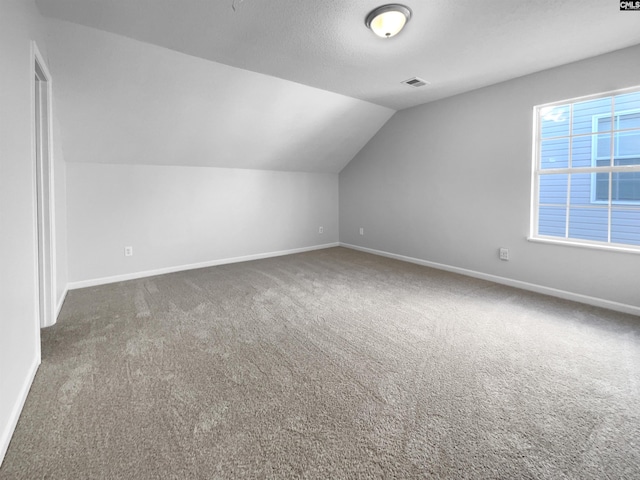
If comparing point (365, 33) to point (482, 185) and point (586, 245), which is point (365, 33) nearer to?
point (482, 185)

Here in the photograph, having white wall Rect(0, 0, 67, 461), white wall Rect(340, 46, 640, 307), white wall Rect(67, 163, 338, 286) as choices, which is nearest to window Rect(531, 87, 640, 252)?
white wall Rect(340, 46, 640, 307)

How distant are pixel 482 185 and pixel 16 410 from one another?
4.54 metres

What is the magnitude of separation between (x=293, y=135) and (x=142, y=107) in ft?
6.58

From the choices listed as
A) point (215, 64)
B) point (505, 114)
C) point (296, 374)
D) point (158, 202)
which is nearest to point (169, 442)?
point (296, 374)

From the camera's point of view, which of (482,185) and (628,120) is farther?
(482,185)

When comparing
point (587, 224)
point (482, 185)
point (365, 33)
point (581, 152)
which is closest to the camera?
point (365, 33)

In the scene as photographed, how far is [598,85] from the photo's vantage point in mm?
2936

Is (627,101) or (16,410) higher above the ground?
(627,101)

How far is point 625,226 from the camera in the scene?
3.10m

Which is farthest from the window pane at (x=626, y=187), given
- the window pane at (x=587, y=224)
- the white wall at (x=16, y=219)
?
the white wall at (x=16, y=219)

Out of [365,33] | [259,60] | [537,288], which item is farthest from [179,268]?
[537,288]

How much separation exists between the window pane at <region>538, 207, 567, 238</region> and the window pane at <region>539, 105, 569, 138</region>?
85cm

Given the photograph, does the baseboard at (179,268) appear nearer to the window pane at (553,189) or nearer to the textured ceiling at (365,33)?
the textured ceiling at (365,33)

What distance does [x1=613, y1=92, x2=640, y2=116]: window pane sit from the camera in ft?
9.53
